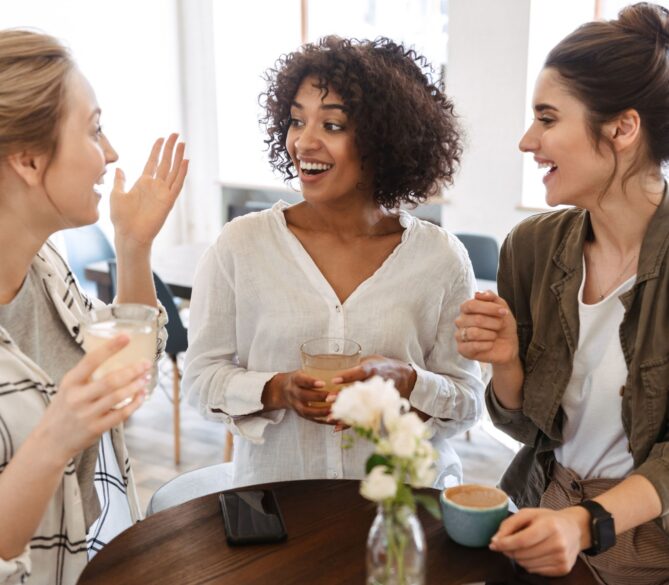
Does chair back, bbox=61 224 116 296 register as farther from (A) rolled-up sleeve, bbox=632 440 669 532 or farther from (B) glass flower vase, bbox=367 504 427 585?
(B) glass flower vase, bbox=367 504 427 585

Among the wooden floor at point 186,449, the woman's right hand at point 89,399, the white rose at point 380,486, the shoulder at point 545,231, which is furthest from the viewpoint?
the wooden floor at point 186,449

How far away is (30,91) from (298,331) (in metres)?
0.70

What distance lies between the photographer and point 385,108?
5.45 feet

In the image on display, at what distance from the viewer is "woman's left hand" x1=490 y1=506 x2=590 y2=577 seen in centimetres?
116

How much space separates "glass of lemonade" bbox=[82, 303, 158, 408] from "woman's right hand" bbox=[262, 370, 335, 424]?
1.12 feet

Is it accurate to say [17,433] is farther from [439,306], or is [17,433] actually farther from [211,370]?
[439,306]

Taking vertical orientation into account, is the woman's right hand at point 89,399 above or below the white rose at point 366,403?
below

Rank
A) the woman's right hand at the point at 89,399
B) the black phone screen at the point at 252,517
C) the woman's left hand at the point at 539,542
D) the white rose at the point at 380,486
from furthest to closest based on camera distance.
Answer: the black phone screen at the point at 252,517, the woman's left hand at the point at 539,542, the woman's right hand at the point at 89,399, the white rose at the point at 380,486

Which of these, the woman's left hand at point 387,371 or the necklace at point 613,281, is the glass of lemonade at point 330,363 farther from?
the necklace at point 613,281

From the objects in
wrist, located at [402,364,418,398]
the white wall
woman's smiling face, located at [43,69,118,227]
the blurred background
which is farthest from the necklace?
the white wall

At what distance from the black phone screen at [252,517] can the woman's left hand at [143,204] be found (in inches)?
20.5

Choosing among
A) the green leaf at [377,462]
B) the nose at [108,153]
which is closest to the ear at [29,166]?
the nose at [108,153]

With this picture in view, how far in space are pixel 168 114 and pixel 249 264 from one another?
4.76 m

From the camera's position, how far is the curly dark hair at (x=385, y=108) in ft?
5.44
